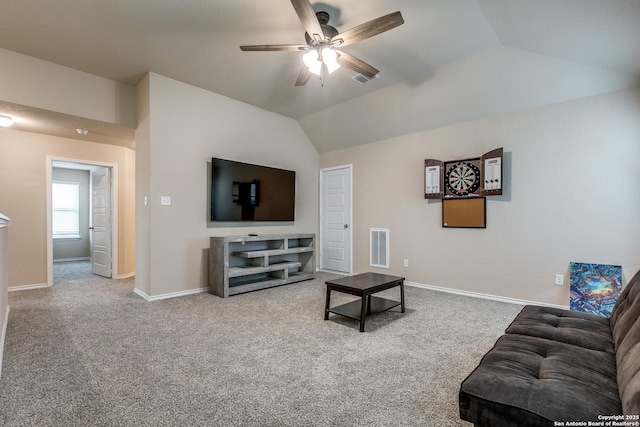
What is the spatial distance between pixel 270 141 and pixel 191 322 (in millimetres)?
3272

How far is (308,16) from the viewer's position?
89.4 inches

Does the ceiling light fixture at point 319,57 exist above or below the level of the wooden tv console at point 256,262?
above

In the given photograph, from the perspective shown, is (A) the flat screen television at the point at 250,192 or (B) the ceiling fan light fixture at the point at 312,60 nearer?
(B) the ceiling fan light fixture at the point at 312,60

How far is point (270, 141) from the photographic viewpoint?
209 inches

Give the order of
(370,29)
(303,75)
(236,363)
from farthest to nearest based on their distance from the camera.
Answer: (303,75)
(370,29)
(236,363)

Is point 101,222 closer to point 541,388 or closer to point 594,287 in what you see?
point 541,388

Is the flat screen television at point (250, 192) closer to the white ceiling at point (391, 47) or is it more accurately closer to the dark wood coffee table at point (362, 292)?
the white ceiling at point (391, 47)

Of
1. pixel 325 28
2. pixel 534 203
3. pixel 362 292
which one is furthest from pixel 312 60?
pixel 534 203

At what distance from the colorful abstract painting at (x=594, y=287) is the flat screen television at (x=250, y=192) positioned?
404cm

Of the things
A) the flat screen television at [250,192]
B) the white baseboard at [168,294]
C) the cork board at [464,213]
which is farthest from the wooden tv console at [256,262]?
the cork board at [464,213]

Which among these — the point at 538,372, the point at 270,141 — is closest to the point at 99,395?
the point at 538,372

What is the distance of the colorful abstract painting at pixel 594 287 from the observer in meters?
3.17

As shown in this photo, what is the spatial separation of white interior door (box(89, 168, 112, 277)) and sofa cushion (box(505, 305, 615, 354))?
605cm

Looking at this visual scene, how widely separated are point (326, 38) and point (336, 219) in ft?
12.0
